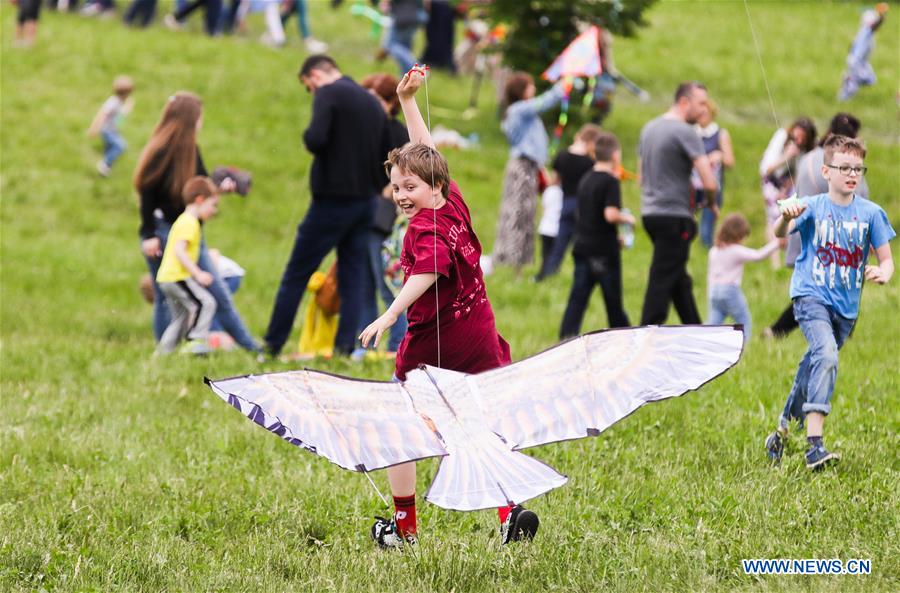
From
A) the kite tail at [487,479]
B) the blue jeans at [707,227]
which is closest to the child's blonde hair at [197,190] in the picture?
the kite tail at [487,479]

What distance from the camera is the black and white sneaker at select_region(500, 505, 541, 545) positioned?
522cm

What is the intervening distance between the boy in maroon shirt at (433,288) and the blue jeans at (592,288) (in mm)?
4739

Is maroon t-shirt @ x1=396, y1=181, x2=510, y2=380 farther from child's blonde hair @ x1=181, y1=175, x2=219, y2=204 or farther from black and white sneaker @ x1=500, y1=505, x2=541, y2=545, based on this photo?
child's blonde hair @ x1=181, y1=175, x2=219, y2=204

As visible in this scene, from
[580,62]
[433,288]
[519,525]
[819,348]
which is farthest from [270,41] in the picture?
[519,525]

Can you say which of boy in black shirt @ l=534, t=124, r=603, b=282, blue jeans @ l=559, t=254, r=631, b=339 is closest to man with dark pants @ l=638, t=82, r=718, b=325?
blue jeans @ l=559, t=254, r=631, b=339

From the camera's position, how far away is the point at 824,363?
6.31 m

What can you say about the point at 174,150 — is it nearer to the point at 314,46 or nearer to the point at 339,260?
the point at 339,260

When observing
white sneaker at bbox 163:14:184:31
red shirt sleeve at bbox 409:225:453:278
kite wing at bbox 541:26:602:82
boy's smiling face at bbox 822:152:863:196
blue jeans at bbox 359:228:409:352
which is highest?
white sneaker at bbox 163:14:184:31

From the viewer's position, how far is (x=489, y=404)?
466 cm

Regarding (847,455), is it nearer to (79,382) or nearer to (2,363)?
(79,382)

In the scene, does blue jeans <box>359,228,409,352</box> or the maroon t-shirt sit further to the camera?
blue jeans <box>359,228,409,352</box>

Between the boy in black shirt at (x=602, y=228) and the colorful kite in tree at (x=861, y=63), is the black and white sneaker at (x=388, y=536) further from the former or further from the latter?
the colorful kite in tree at (x=861, y=63)

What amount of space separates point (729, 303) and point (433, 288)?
202 inches

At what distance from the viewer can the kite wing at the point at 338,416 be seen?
4309mm
